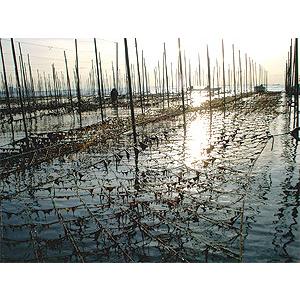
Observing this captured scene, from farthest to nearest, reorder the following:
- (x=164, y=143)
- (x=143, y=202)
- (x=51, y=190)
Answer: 1. (x=164, y=143)
2. (x=51, y=190)
3. (x=143, y=202)

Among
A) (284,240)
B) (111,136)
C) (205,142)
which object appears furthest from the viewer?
(111,136)

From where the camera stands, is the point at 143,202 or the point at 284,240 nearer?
the point at 284,240

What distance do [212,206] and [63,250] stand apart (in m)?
2.04

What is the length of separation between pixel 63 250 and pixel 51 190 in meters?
1.97

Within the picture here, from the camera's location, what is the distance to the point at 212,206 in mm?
4930
